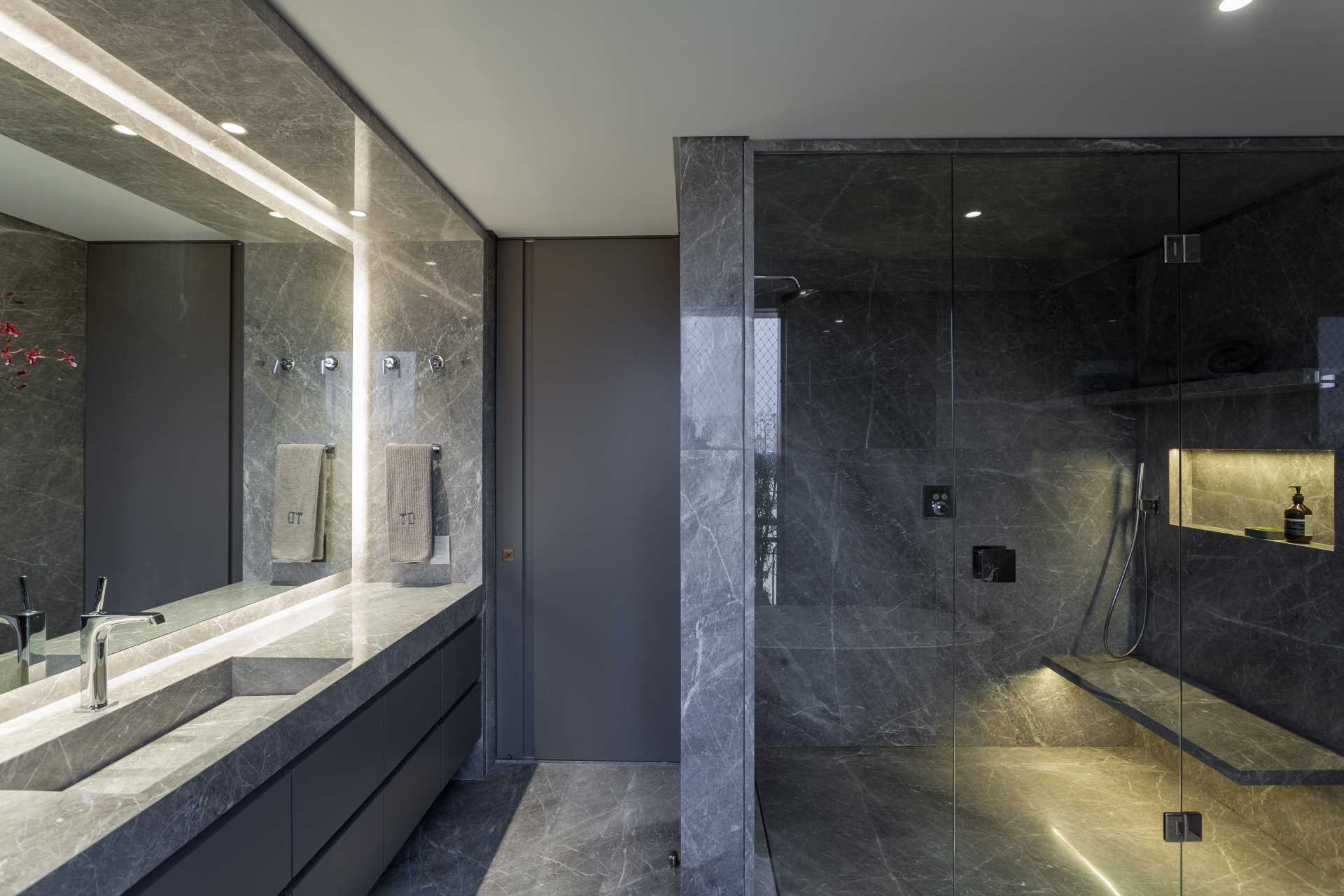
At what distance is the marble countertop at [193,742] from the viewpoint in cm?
109

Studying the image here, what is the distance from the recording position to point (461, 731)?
2.84 metres

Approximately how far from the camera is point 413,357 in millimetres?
3084

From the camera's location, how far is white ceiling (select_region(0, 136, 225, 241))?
151cm

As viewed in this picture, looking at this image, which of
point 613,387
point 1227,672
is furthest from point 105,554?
point 1227,672

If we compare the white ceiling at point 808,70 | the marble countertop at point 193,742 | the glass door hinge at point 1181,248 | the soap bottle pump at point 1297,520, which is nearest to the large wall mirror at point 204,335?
the marble countertop at point 193,742

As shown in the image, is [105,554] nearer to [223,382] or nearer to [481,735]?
[223,382]

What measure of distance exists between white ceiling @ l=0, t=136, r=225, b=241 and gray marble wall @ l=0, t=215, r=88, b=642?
4 centimetres

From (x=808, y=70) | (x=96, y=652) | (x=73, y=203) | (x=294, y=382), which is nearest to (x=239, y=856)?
(x=96, y=652)

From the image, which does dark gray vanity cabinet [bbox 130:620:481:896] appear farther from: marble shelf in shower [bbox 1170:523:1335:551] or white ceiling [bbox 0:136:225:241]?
marble shelf in shower [bbox 1170:523:1335:551]

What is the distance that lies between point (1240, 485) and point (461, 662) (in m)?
2.98

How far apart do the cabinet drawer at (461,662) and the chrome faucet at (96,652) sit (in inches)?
45.9

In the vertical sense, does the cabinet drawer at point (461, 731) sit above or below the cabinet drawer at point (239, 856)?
below

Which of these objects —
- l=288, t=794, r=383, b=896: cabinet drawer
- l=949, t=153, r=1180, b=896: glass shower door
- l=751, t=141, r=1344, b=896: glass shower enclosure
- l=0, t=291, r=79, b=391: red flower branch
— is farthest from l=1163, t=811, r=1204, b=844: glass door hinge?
l=0, t=291, r=79, b=391: red flower branch

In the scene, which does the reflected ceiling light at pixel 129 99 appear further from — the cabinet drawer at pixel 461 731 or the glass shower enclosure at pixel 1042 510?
the cabinet drawer at pixel 461 731
